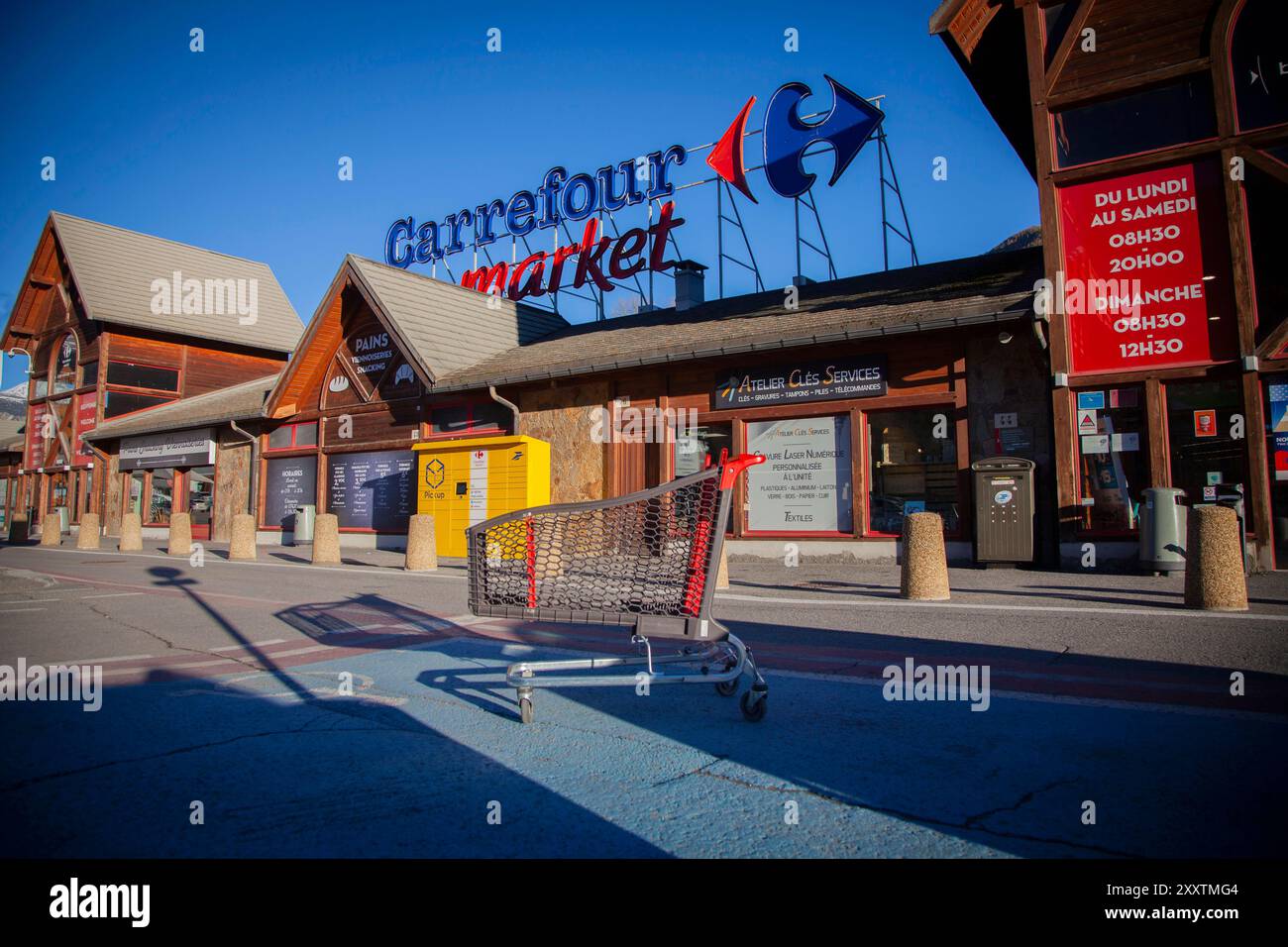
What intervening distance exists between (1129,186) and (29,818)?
46.7ft

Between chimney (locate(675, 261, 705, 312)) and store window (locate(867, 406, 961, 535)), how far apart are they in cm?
810

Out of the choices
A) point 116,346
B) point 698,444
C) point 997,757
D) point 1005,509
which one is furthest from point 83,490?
point 997,757

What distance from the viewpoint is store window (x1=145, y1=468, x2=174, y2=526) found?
29.0m

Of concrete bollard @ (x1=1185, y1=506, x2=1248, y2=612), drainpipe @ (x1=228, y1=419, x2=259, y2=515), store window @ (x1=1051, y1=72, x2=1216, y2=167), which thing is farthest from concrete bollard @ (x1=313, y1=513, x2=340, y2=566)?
store window @ (x1=1051, y1=72, x2=1216, y2=167)

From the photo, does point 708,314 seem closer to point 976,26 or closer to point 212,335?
point 976,26

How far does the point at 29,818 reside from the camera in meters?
2.73

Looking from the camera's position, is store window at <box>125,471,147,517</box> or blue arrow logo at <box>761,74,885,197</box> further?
store window at <box>125,471,147,517</box>

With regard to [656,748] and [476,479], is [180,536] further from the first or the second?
[656,748]

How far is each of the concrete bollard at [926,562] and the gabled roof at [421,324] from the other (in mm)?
Answer: 12742

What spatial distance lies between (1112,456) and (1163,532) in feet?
5.74

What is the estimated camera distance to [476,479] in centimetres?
1712

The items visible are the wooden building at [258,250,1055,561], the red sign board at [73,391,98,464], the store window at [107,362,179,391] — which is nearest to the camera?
the wooden building at [258,250,1055,561]

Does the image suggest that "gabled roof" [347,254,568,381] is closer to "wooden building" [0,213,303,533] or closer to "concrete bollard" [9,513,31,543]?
"wooden building" [0,213,303,533]
